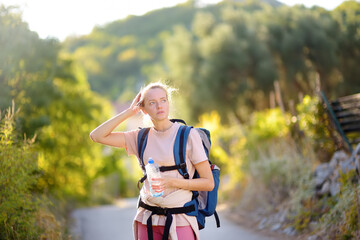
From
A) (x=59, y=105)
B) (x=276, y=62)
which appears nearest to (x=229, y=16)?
(x=276, y=62)

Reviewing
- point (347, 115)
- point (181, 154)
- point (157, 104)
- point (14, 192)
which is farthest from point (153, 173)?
point (347, 115)

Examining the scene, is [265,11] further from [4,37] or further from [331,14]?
[4,37]

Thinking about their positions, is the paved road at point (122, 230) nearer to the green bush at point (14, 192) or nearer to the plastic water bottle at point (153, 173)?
the green bush at point (14, 192)

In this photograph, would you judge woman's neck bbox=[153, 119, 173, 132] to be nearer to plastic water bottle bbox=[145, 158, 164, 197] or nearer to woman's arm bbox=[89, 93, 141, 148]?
woman's arm bbox=[89, 93, 141, 148]

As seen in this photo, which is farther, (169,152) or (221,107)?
(221,107)

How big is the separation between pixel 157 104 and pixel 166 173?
0.50m

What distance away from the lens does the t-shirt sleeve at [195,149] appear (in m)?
3.39

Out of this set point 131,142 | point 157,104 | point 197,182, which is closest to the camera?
point 197,182

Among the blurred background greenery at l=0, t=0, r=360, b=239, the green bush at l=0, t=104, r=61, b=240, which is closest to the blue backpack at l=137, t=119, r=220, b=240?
the blurred background greenery at l=0, t=0, r=360, b=239

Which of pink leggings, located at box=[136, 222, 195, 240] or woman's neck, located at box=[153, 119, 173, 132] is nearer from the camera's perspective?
pink leggings, located at box=[136, 222, 195, 240]

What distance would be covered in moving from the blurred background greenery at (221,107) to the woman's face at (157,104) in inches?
23.3

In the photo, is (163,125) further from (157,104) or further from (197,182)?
(197,182)

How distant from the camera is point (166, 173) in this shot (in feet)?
11.1

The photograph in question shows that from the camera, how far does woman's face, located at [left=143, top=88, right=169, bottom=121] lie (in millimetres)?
3480
